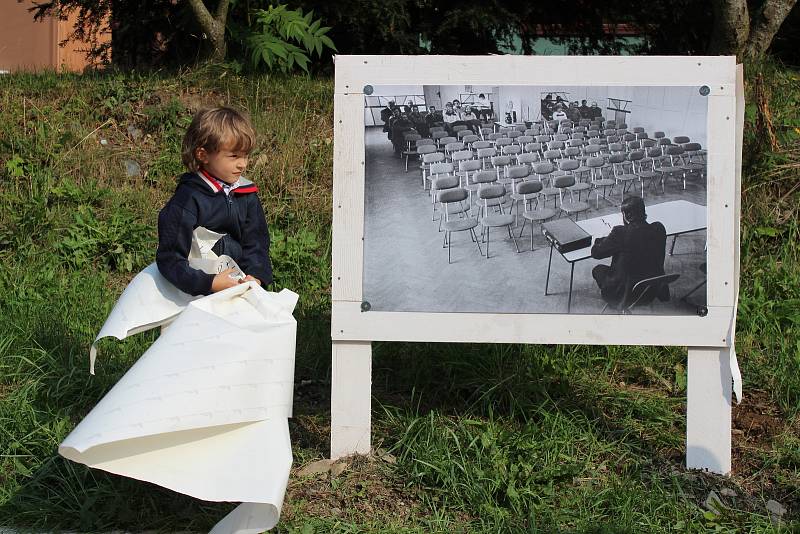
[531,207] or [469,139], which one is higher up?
[469,139]

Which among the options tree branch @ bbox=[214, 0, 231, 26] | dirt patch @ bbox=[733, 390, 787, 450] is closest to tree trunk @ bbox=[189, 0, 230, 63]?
tree branch @ bbox=[214, 0, 231, 26]

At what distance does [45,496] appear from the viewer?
353cm

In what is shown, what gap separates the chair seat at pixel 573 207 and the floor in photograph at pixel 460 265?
0.04 meters

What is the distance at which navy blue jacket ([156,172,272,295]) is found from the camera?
3.23m

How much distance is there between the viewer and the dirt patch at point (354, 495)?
3.40 m

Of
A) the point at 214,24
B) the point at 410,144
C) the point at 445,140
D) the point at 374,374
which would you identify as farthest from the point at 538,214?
the point at 214,24

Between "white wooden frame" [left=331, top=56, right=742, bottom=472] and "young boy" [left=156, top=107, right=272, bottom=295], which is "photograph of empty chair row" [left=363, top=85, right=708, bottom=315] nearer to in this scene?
"white wooden frame" [left=331, top=56, right=742, bottom=472]

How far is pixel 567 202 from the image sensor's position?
3.62 m

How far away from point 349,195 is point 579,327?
1.04 meters

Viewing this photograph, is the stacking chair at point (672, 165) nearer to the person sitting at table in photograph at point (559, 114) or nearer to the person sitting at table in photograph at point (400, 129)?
the person sitting at table in photograph at point (559, 114)

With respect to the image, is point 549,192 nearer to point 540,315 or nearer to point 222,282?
point 540,315

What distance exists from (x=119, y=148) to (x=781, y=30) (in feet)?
19.4

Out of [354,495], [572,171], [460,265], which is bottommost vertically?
[354,495]

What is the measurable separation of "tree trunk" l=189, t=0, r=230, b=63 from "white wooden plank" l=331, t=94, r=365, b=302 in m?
4.30
